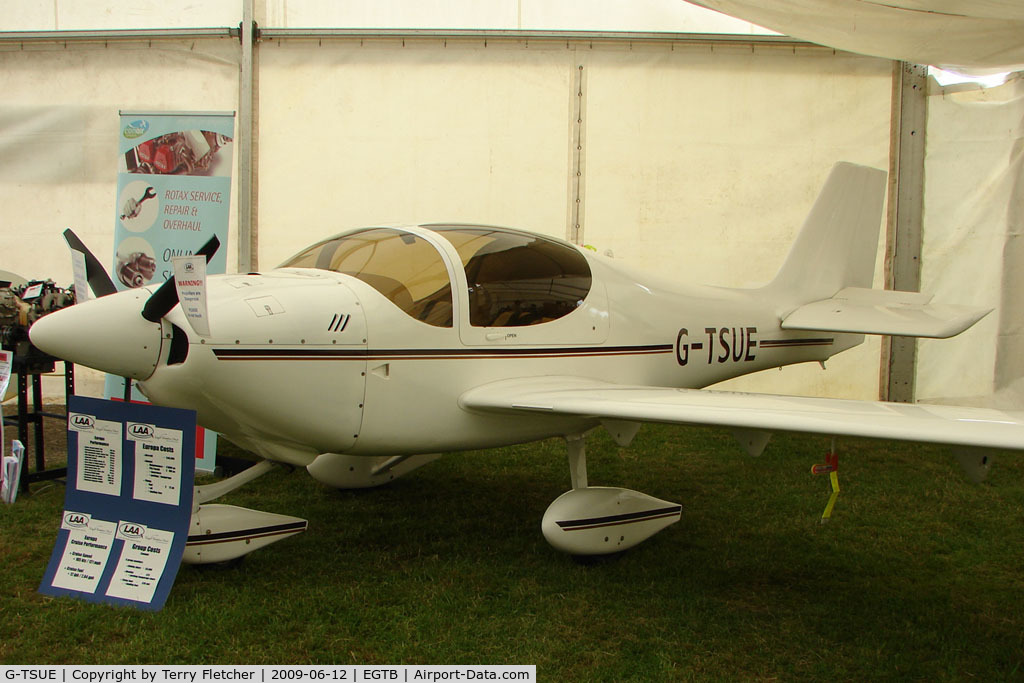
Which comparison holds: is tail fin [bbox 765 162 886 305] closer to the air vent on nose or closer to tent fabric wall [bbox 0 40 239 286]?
the air vent on nose

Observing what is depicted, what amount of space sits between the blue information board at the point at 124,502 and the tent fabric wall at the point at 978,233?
691 cm

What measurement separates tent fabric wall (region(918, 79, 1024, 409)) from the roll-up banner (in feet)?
20.5

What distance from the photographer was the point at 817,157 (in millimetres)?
7688

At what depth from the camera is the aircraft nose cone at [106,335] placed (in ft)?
9.32

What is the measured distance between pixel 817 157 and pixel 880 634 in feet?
18.1

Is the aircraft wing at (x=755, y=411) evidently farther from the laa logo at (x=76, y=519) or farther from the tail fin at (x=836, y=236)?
the tail fin at (x=836, y=236)

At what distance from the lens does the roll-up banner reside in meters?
5.15

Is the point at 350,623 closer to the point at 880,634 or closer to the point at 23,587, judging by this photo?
the point at 23,587

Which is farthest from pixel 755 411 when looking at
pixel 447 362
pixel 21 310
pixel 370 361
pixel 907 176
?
pixel 907 176

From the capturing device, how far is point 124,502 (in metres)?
3.37

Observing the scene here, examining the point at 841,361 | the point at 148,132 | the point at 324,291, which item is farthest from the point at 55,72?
the point at 841,361

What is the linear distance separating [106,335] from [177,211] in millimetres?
2511

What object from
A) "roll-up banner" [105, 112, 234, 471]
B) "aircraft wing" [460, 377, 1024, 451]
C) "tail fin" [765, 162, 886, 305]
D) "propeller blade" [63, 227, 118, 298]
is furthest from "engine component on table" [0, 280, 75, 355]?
"tail fin" [765, 162, 886, 305]

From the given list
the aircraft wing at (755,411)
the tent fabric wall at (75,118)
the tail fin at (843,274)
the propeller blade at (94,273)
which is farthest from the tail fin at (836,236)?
the tent fabric wall at (75,118)
